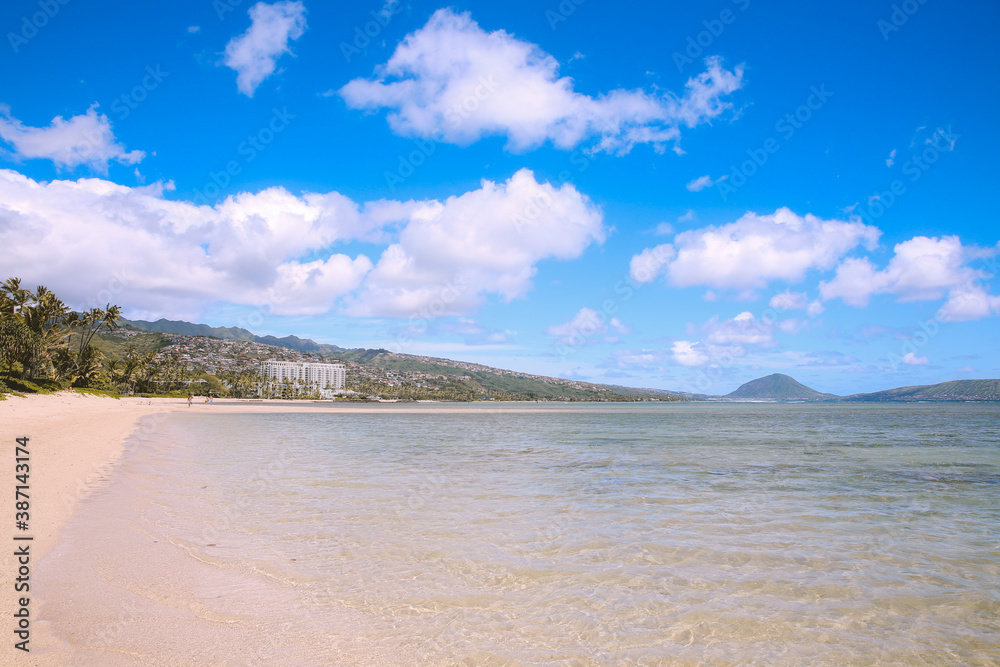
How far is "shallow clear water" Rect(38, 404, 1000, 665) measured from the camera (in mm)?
5781

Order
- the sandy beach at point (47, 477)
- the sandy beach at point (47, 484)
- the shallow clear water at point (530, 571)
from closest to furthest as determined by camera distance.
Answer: the sandy beach at point (47, 484), the shallow clear water at point (530, 571), the sandy beach at point (47, 477)

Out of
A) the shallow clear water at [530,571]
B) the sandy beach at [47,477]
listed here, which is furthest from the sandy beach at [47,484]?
the shallow clear water at [530,571]

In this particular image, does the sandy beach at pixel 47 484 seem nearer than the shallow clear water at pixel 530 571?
Yes

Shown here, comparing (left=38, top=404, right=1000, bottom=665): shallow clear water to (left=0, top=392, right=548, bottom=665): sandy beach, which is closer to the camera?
(left=0, top=392, right=548, bottom=665): sandy beach

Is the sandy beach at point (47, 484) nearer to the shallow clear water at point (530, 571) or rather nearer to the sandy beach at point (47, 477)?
the sandy beach at point (47, 477)

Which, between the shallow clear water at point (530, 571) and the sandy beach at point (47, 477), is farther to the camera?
the sandy beach at point (47, 477)

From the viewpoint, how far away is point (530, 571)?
8305 mm

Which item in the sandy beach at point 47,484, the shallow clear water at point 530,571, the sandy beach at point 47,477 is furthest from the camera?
the sandy beach at point 47,477

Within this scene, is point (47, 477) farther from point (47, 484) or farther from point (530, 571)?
point (530, 571)

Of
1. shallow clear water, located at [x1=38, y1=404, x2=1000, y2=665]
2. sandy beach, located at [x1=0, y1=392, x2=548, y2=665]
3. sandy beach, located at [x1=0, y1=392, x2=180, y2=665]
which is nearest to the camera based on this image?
sandy beach, located at [x1=0, y1=392, x2=548, y2=665]

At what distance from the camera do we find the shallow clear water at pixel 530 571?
5.78 meters

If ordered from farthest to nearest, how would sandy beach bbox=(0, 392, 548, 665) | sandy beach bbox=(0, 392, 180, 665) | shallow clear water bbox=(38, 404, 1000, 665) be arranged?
1. sandy beach bbox=(0, 392, 180, 665)
2. shallow clear water bbox=(38, 404, 1000, 665)
3. sandy beach bbox=(0, 392, 548, 665)

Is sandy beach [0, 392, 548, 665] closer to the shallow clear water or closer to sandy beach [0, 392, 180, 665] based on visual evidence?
sandy beach [0, 392, 180, 665]

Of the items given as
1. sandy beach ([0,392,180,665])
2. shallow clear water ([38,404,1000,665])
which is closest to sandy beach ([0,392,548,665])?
sandy beach ([0,392,180,665])
